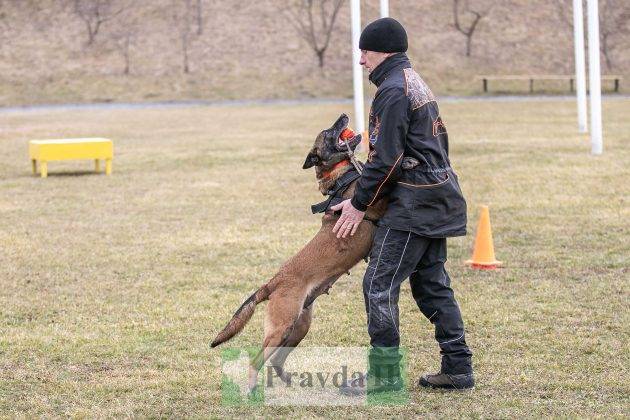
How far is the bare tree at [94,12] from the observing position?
5156cm

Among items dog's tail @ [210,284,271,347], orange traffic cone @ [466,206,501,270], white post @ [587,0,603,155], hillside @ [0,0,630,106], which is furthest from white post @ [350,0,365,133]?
hillside @ [0,0,630,106]

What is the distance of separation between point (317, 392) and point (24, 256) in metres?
5.60

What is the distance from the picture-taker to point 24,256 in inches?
400

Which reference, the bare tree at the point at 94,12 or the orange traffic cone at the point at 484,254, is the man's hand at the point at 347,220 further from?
the bare tree at the point at 94,12

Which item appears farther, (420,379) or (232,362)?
(232,362)

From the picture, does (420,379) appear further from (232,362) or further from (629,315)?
(629,315)

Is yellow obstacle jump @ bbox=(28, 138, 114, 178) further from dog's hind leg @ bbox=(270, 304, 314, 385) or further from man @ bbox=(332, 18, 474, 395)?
man @ bbox=(332, 18, 474, 395)

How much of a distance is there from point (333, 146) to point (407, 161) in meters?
0.41

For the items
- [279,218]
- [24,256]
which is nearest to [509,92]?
[279,218]

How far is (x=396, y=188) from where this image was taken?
5082mm

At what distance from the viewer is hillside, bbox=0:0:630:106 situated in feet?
146

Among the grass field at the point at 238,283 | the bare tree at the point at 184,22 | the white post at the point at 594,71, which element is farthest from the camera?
the bare tree at the point at 184,22

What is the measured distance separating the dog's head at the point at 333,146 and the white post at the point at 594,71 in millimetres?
12775

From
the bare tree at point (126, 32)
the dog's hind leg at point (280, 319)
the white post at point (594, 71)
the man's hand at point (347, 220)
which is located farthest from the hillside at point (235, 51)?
the dog's hind leg at point (280, 319)
